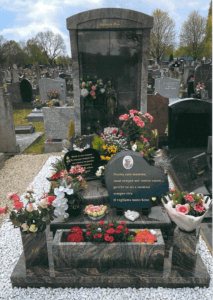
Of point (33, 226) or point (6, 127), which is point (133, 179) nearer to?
point (33, 226)

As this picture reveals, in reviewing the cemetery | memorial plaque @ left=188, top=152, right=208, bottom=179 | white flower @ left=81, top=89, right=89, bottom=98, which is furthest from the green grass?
memorial plaque @ left=188, top=152, right=208, bottom=179

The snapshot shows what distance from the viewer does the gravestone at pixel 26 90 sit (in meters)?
14.9

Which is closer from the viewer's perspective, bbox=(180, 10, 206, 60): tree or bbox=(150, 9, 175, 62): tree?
bbox=(180, 10, 206, 60): tree

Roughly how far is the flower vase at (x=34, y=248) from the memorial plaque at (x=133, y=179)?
1271mm

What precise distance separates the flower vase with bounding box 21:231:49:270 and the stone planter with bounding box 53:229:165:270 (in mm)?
207

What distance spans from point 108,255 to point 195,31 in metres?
38.2

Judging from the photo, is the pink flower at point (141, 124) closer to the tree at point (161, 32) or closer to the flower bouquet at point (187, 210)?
the flower bouquet at point (187, 210)

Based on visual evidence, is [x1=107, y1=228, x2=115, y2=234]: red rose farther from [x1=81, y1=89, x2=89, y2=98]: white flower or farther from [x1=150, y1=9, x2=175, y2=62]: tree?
[x1=150, y1=9, x2=175, y2=62]: tree

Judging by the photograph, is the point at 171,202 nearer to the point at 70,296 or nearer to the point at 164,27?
the point at 70,296

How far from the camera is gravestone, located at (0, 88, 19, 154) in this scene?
7961 mm

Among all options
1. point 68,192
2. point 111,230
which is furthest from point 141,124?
point 111,230

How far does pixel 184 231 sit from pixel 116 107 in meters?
4.92

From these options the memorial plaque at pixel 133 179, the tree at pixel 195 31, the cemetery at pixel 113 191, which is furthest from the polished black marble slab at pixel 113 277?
the tree at pixel 195 31

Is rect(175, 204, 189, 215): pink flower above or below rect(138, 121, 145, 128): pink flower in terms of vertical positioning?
below
